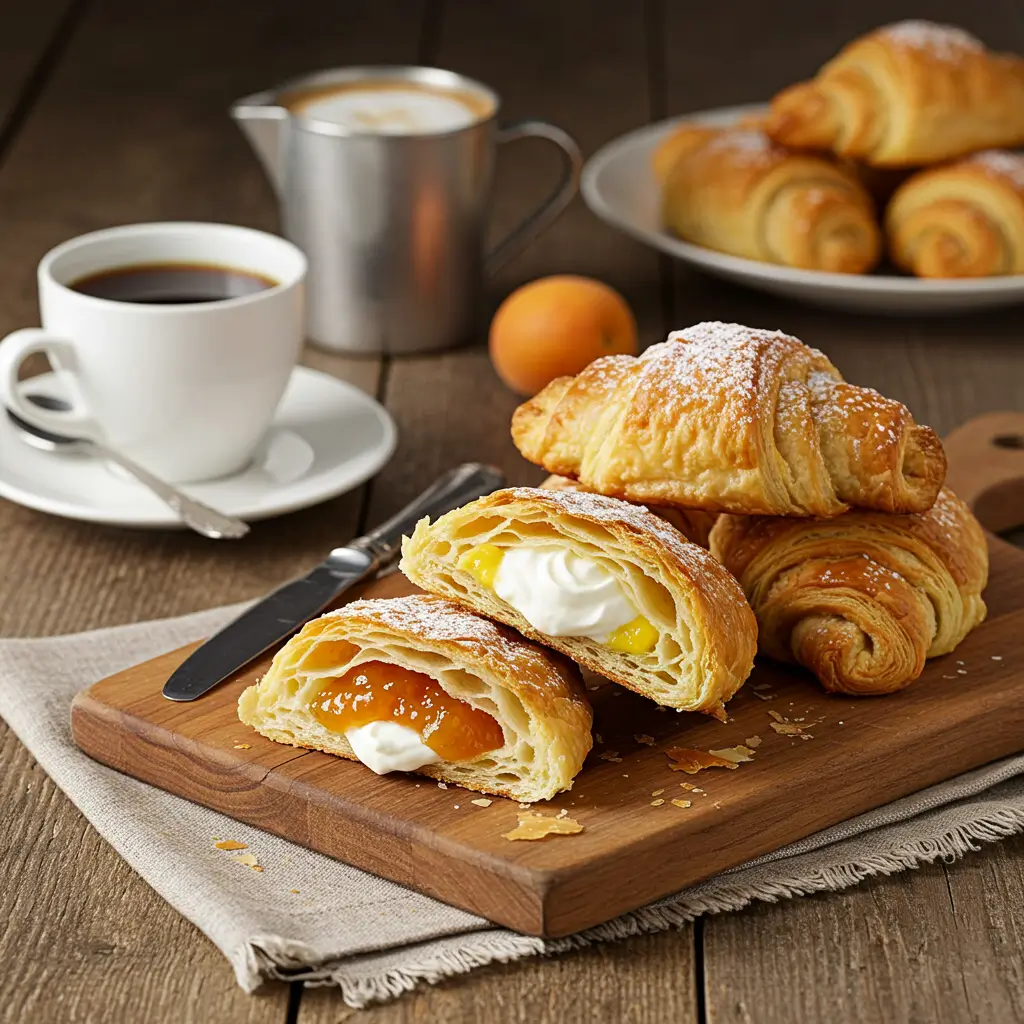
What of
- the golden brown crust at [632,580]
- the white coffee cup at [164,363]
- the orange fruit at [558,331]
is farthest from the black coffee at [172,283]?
the golden brown crust at [632,580]

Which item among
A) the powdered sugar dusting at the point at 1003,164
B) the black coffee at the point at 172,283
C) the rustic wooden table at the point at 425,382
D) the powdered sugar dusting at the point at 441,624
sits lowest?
the rustic wooden table at the point at 425,382

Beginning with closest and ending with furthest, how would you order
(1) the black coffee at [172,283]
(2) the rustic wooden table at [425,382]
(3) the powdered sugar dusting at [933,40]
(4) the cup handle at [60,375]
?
(2) the rustic wooden table at [425,382] → (4) the cup handle at [60,375] → (1) the black coffee at [172,283] → (3) the powdered sugar dusting at [933,40]

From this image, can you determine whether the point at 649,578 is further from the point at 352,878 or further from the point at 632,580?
the point at 352,878

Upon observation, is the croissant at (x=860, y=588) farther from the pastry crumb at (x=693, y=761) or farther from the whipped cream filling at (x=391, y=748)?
the whipped cream filling at (x=391, y=748)

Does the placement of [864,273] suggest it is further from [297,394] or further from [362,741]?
[362,741]

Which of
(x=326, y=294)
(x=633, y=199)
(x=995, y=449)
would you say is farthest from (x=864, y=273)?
(x=326, y=294)

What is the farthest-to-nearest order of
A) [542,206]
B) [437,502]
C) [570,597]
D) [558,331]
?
[542,206] → [558,331] → [437,502] → [570,597]

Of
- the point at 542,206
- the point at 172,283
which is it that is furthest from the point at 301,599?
the point at 542,206
